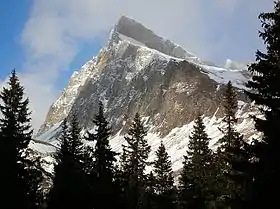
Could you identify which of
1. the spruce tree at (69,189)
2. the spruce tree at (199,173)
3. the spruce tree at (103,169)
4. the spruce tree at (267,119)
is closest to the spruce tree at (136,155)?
the spruce tree at (199,173)

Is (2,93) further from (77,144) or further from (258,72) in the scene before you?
(258,72)

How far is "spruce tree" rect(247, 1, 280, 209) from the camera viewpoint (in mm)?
18438

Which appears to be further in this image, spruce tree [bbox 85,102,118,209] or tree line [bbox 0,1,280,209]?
spruce tree [bbox 85,102,118,209]

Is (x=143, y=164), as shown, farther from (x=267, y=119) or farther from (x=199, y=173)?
(x=267, y=119)

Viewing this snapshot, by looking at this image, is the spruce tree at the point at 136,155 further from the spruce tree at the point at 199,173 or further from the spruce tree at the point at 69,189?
the spruce tree at the point at 69,189

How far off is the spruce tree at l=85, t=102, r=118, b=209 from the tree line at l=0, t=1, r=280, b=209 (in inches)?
2.4

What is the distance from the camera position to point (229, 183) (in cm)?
4244

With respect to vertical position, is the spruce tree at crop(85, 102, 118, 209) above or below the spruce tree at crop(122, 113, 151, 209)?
below

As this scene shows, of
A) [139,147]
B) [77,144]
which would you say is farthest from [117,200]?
[139,147]

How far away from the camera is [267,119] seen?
1973 cm

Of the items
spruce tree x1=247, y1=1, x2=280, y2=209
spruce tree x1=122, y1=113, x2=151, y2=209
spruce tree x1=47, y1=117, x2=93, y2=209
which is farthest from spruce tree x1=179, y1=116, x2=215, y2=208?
spruce tree x1=247, y1=1, x2=280, y2=209

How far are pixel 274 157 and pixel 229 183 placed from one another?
2420 cm

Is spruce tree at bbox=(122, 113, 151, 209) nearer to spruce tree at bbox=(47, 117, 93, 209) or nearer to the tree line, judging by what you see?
the tree line

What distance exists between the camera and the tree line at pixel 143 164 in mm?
19547
